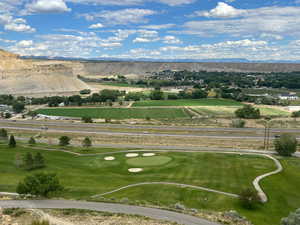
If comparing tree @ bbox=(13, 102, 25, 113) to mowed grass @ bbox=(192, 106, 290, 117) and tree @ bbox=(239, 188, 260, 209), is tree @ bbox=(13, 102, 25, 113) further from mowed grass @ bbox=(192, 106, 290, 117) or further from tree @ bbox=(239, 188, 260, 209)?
tree @ bbox=(239, 188, 260, 209)

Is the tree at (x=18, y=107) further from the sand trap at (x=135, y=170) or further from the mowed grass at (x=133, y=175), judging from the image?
the sand trap at (x=135, y=170)

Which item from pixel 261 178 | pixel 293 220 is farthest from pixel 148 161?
pixel 293 220

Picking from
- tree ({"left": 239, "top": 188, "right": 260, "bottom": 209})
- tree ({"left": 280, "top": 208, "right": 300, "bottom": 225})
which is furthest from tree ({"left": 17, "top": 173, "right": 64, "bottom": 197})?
tree ({"left": 280, "top": 208, "right": 300, "bottom": 225})

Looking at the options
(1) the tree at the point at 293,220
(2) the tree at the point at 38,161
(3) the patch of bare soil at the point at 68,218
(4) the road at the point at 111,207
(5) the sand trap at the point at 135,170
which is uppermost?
(3) the patch of bare soil at the point at 68,218

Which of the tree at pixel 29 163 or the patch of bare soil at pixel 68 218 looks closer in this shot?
the patch of bare soil at pixel 68 218

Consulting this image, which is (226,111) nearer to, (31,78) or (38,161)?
(38,161)

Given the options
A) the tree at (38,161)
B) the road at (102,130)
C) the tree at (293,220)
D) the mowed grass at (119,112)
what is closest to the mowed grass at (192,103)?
the mowed grass at (119,112)
